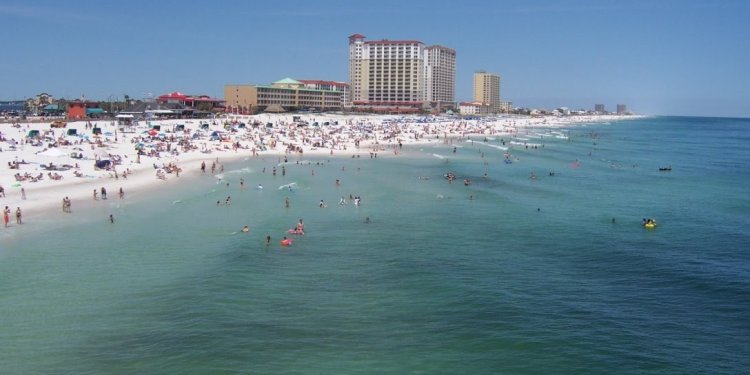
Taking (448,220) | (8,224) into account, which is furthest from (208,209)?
(448,220)

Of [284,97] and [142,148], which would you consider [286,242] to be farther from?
[284,97]

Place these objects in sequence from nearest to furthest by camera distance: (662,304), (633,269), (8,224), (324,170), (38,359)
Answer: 1. (38,359)
2. (662,304)
3. (633,269)
4. (8,224)
5. (324,170)

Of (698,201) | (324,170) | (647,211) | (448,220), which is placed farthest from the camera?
(324,170)

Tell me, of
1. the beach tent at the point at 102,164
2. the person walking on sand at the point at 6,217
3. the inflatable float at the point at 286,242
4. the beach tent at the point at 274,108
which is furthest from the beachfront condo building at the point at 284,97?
the inflatable float at the point at 286,242

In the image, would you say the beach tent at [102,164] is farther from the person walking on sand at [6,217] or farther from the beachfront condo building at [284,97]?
the beachfront condo building at [284,97]

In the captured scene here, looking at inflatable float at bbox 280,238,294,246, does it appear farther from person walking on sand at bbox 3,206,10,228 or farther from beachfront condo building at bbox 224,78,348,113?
beachfront condo building at bbox 224,78,348,113

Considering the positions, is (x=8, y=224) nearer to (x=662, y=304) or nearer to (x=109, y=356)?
(x=109, y=356)
